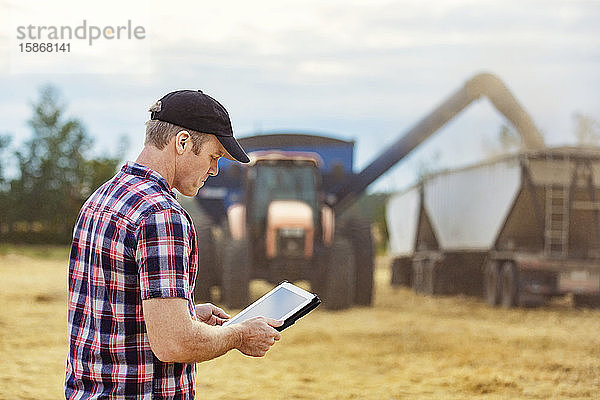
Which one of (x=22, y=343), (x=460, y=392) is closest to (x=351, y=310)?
(x=22, y=343)

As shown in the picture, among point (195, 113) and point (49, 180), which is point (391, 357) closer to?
point (195, 113)

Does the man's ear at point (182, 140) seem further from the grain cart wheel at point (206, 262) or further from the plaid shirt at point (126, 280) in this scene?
the grain cart wheel at point (206, 262)

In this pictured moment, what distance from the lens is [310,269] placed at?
13227 mm

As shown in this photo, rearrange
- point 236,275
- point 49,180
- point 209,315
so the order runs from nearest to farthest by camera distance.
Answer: point 209,315
point 236,275
point 49,180

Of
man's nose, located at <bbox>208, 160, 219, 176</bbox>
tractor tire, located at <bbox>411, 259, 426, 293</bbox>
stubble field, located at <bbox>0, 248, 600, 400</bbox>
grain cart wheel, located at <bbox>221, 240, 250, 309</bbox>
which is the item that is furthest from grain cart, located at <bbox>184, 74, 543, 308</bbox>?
man's nose, located at <bbox>208, 160, 219, 176</bbox>

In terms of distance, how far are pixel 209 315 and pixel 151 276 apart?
55cm

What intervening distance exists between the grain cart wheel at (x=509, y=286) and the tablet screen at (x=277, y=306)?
11.7 meters

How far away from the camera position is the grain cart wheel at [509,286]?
13719 mm

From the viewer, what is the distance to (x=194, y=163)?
2.24 m

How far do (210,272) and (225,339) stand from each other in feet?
39.0

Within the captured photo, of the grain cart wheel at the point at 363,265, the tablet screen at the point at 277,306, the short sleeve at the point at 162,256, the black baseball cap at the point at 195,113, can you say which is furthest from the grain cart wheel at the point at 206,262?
the short sleeve at the point at 162,256

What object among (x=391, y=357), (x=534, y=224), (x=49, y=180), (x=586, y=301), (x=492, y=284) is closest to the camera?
(x=391, y=357)

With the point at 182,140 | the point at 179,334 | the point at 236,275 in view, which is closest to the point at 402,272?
the point at 236,275

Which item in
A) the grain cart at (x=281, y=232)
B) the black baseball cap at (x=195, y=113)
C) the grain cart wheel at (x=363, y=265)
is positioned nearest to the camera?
the black baseball cap at (x=195, y=113)
